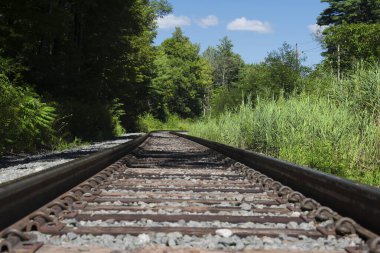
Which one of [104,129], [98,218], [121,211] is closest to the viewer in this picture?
[98,218]

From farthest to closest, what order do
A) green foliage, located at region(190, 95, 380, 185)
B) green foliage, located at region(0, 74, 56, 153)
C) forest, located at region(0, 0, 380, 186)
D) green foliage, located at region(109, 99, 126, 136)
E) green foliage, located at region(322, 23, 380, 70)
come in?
green foliage, located at region(322, 23, 380, 70)
green foliage, located at region(109, 99, 126, 136)
green foliage, located at region(0, 74, 56, 153)
forest, located at region(0, 0, 380, 186)
green foliage, located at region(190, 95, 380, 185)

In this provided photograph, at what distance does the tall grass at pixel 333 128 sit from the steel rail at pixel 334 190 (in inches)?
45.8

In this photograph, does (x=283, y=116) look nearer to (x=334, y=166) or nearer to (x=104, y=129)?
(x=334, y=166)

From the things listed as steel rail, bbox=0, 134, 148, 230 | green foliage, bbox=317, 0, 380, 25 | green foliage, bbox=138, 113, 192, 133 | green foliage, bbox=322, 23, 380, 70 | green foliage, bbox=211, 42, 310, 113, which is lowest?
green foliage, bbox=138, 113, 192, 133

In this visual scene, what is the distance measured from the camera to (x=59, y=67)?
19.9 m

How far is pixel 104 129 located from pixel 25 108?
45.6 ft

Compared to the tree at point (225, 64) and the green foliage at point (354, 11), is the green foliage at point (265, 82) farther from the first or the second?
the tree at point (225, 64)

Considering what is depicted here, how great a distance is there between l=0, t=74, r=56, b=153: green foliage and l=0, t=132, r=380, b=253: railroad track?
195 inches

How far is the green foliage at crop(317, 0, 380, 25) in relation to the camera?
60438 millimetres

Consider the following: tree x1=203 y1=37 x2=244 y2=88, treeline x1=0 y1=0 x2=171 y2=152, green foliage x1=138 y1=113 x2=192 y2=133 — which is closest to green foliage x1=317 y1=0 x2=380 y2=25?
green foliage x1=138 y1=113 x2=192 y2=133

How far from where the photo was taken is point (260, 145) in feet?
36.0

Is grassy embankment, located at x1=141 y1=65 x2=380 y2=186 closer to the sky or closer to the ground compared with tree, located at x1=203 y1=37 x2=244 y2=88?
closer to the ground

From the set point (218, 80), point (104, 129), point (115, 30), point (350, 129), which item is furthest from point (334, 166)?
point (218, 80)

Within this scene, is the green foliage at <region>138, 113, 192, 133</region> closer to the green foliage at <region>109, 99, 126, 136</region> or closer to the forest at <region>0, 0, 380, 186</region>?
the forest at <region>0, 0, 380, 186</region>
